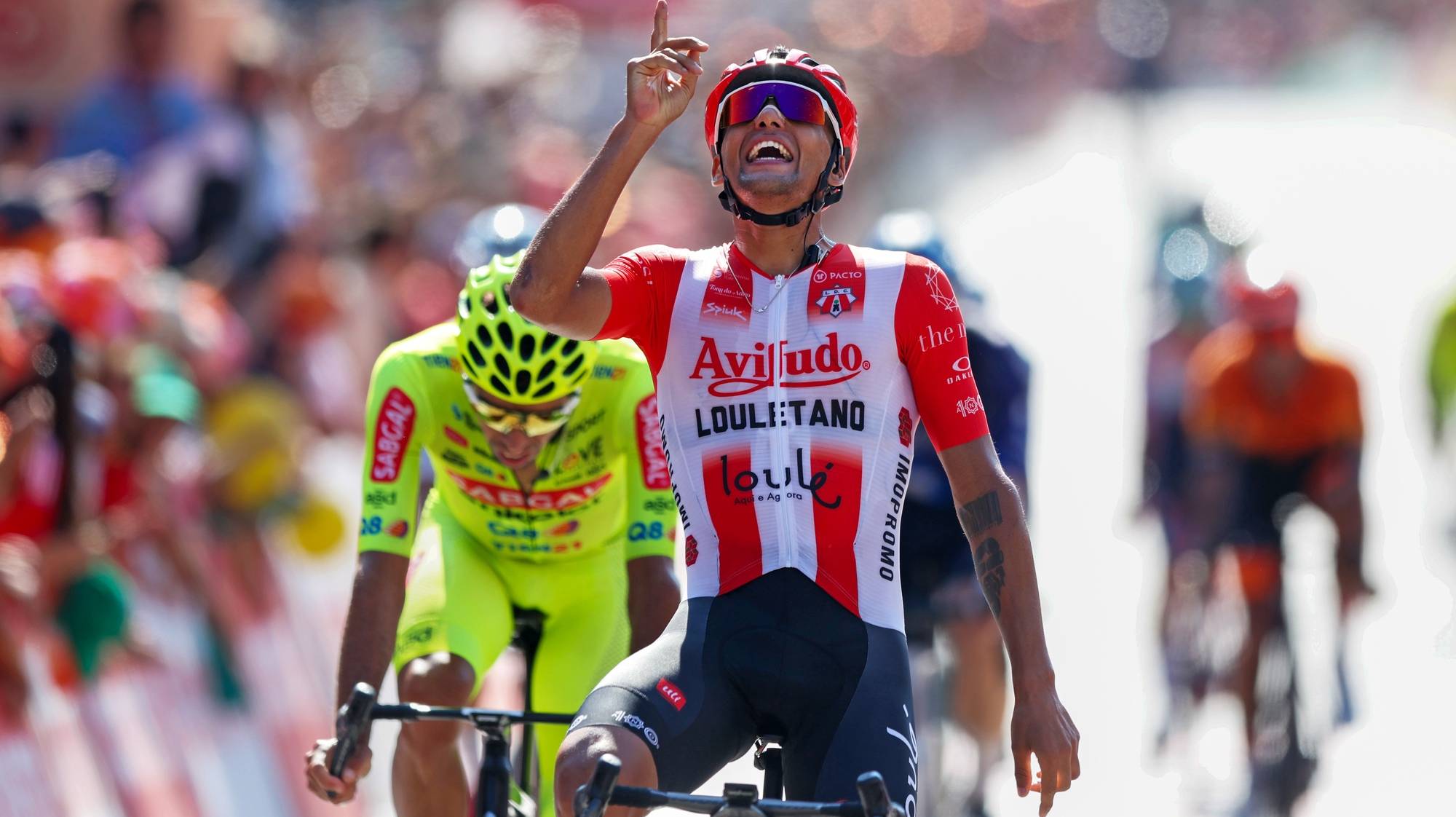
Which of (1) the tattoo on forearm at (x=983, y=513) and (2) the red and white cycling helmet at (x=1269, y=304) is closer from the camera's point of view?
(1) the tattoo on forearm at (x=983, y=513)

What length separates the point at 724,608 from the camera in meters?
4.83

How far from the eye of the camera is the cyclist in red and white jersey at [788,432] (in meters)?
4.66

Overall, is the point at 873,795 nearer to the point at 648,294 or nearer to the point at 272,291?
the point at 648,294

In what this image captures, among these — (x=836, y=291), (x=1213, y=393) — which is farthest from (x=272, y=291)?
(x=836, y=291)

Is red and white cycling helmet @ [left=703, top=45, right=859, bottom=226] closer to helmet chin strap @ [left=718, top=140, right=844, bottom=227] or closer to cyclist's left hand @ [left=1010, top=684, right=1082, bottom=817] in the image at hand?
helmet chin strap @ [left=718, top=140, right=844, bottom=227]

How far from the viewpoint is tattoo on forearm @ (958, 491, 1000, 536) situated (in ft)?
15.7

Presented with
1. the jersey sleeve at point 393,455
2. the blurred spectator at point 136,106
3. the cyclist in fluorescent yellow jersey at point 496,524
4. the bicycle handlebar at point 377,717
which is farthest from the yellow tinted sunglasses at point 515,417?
the blurred spectator at point 136,106

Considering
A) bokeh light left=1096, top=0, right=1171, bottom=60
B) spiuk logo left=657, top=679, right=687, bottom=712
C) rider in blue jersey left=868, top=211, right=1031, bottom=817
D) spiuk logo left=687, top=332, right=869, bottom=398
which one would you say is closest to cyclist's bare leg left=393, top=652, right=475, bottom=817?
spiuk logo left=657, top=679, right=687, bottom=712

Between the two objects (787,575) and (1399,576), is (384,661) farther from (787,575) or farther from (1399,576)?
(1399,576)

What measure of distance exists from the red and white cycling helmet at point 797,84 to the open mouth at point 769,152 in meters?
0.11

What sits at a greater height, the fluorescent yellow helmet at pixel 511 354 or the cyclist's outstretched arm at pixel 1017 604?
the fluorescent yellow helmet at pixel 511 354

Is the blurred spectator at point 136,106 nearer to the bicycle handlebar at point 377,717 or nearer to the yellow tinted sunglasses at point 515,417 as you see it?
the yellow tinted sunglasses at point 515,417

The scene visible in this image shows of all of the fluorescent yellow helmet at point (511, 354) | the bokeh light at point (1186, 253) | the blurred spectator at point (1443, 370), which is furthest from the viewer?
the bokeh light at point (1186, 253)

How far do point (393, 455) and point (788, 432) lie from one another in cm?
163
